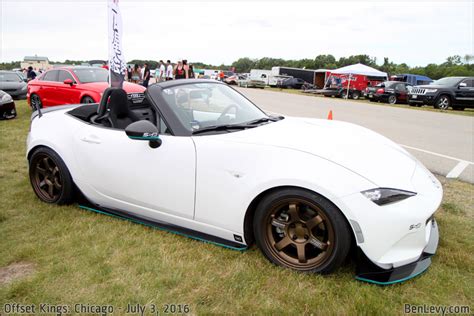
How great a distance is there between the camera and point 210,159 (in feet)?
8.57

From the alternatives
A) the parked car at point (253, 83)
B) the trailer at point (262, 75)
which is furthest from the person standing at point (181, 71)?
the trailer at point (262, 75)

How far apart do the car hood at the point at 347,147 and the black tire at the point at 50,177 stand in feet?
6.01

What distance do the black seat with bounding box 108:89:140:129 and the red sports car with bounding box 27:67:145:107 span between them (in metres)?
6.00

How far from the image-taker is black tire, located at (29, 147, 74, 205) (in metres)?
3.46

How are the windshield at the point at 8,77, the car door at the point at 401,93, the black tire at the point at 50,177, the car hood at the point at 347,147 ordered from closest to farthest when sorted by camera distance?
the car hood at the point at 347,147 → the black tire at the point at 50,177 → the windshield at the point at 8,77 → the car door at the point at 401,93

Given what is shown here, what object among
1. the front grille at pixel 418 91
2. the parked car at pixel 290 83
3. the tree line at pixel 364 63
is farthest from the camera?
the tree line at pixel 364 63

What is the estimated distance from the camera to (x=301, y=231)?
246 cm

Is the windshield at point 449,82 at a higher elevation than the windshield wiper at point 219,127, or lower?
higher

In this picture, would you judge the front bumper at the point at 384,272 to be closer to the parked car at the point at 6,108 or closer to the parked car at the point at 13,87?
the parked car at the point at 6,108

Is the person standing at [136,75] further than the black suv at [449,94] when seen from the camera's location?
Yes

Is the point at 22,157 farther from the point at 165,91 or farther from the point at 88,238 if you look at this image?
the point at 165,91

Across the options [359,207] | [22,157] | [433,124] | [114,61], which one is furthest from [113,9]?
[433,124]

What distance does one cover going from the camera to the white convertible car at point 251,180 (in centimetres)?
224

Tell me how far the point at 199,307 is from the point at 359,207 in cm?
119
